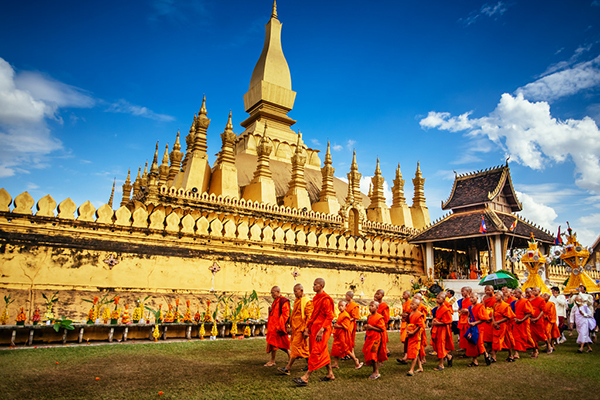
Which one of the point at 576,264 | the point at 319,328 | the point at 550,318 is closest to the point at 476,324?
the point at 550,318

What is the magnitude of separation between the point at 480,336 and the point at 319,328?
12.5 feet

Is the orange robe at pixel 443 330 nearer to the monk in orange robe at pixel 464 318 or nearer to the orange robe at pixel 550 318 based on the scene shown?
the monk in orange robe at pixel 464 318

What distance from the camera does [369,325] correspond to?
714cm

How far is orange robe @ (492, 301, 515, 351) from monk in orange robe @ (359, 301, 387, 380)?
9.65ft

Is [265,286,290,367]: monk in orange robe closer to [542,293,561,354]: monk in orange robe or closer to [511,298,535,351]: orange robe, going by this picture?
[511,298,535,351]: orange robe

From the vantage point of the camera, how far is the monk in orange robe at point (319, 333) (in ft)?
20.4

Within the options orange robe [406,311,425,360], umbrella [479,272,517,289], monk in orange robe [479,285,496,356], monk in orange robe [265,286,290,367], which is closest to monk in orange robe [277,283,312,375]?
monk in orange robe [265,286,290,367]

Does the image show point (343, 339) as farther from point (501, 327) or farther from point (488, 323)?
point (501, 327)

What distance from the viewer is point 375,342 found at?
22.3 ft

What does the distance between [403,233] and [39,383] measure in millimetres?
21701

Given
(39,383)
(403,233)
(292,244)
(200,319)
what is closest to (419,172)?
(403,233)

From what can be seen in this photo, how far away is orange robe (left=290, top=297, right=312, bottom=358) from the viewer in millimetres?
6750

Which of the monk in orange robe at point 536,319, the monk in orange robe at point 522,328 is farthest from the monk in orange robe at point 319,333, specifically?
the monk in orange robe at point 536,319

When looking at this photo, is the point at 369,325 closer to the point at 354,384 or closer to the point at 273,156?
the point at 354,384
